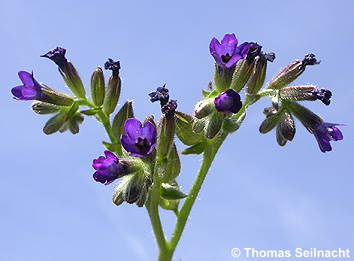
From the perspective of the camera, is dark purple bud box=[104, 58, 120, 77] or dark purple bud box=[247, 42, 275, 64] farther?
dark purple bud box=[104, 58, 120, 77]

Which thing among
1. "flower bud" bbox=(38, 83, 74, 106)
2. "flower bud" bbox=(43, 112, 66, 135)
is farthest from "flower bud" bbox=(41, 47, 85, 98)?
"flower bud" bbox=(43, 112, 66, 135)

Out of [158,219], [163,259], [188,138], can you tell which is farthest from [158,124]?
[163,259]

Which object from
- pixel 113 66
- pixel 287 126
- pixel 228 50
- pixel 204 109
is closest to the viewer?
pixel 204 109

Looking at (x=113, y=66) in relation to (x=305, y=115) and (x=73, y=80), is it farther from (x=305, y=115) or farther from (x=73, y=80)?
(x=305, y=115)

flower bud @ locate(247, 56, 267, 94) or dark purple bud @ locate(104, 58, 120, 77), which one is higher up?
dark purple bud @ locate(104, 58, 120, 77)

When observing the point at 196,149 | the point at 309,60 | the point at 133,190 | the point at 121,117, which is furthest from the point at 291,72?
the point at 133,190

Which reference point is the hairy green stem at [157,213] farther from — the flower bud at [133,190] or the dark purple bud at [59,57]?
the dark purple bud at [59,57]

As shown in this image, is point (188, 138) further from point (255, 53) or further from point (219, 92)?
point (255, 53)

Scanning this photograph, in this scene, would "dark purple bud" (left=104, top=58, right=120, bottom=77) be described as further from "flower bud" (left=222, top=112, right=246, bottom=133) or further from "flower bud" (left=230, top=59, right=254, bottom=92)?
"flower bud" (left=222, top=112, right=246, bottom=133)
